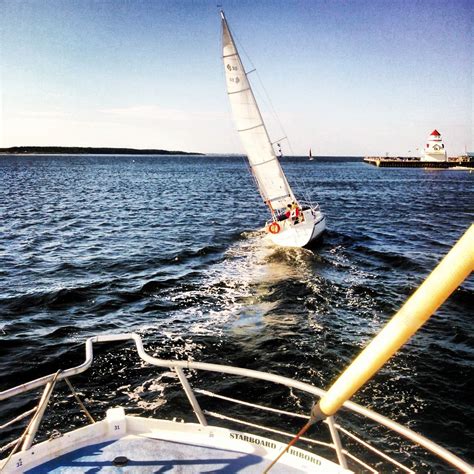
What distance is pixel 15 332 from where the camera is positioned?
51.3ft

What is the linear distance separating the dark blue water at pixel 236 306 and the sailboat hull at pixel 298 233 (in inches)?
29.1

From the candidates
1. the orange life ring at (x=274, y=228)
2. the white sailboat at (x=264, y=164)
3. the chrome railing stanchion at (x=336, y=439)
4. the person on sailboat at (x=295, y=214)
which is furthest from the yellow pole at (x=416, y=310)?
the person on sailboat at (x=295, y=214)

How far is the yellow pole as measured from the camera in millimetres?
1845

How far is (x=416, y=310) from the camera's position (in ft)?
6.61

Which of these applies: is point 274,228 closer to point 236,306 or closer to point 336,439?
point 236,306

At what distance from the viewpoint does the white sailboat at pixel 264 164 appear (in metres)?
28.0

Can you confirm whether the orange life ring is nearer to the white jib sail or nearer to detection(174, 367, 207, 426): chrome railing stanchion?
the white jib sail

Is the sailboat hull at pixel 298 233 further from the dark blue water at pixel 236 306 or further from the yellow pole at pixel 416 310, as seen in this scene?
the yellow pole at pixel 416 310

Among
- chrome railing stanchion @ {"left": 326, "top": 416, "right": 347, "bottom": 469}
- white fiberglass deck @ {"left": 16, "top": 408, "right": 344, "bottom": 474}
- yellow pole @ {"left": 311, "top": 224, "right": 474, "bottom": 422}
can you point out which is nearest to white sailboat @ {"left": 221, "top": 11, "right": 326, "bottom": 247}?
white fiberglass deck @ {"left": 16, "top": 408, "right": 344, "bottom": 474}

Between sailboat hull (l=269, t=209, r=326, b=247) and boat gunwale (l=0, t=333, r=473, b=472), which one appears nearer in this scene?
boat gunwale (l=0, t=333, r=473, b=472)

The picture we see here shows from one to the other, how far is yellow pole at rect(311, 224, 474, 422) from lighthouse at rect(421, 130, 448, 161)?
14007 cm

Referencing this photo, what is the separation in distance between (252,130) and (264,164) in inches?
108

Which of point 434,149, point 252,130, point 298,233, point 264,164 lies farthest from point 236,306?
point 434,149

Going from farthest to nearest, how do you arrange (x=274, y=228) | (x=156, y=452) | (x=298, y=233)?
(x=274, y=228)
(x=298, y=233)
(x=156, y=452)
